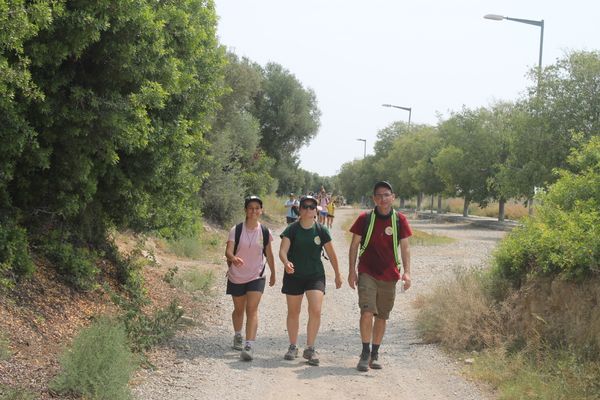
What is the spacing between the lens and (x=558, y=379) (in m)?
6.20

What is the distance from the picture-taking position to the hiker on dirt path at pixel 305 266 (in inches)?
292

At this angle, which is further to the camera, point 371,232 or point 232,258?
point 232,258

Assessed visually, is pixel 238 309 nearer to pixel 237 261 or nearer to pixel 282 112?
pixel 237 261

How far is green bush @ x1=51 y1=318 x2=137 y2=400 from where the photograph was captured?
215 inches

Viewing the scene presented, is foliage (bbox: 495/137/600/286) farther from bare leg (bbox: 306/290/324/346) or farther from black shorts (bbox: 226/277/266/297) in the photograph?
black shorts (bbox: 226/277/266/297)

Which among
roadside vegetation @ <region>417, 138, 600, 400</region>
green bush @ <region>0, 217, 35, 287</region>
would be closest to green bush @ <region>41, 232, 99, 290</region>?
green bush @ <region>0, 217, 35, 287</region>

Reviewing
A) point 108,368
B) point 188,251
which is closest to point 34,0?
point 108,368

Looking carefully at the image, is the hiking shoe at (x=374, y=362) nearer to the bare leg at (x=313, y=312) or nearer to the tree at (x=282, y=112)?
the bare leg at (x=313, y=312)

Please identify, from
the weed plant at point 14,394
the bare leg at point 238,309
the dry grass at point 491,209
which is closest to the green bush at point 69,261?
the bare leg at point 238,309

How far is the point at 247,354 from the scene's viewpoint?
7426 millimetres

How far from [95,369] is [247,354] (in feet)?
7.00

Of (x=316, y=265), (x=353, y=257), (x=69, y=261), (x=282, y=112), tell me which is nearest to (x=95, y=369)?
(x=316, y=265)

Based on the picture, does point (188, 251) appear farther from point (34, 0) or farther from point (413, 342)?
point (34, 0)

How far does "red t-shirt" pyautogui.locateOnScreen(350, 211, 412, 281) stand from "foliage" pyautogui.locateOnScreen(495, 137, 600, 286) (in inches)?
63.3
